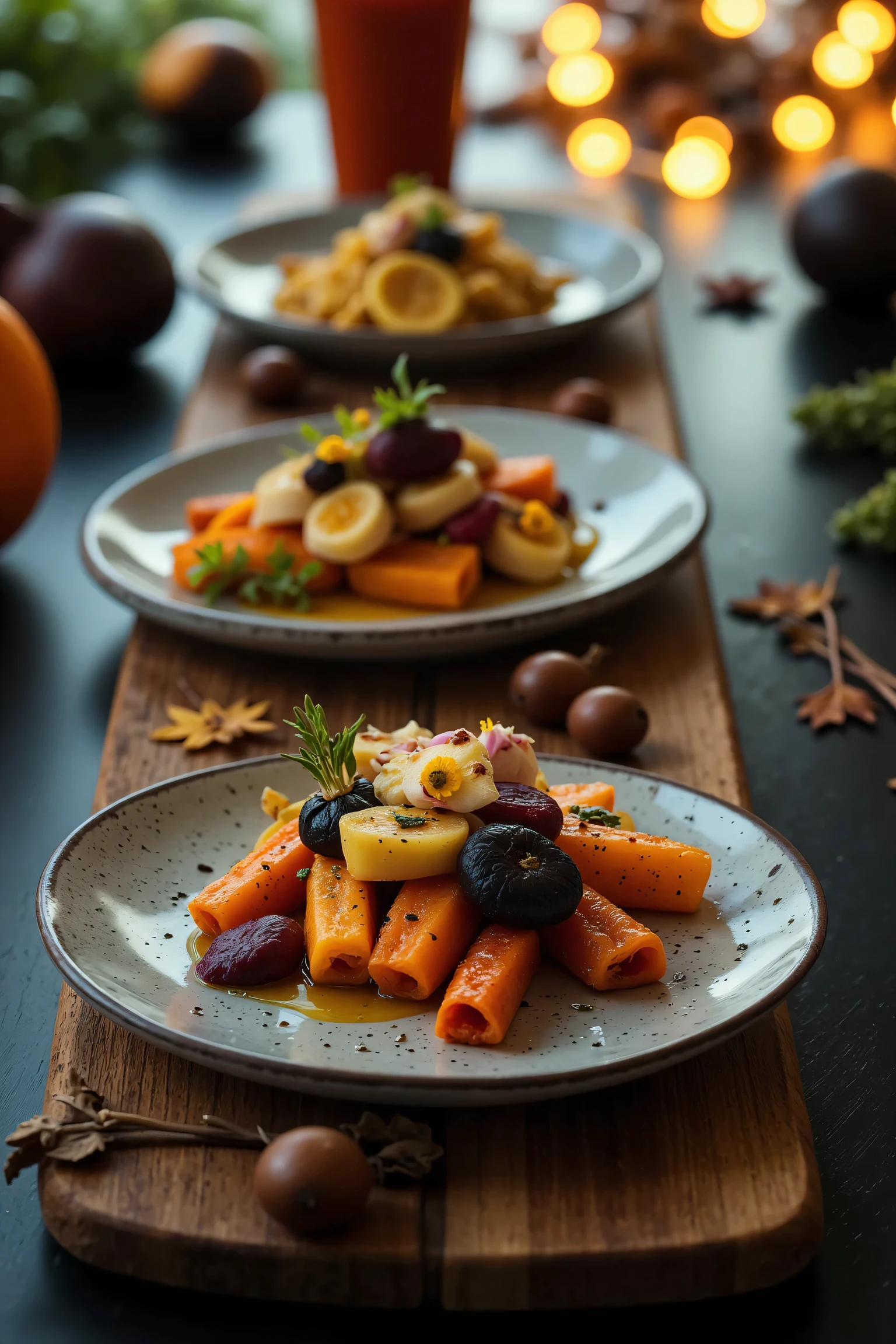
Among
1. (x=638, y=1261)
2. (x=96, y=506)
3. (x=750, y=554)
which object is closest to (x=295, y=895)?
(x=638, y=1261)

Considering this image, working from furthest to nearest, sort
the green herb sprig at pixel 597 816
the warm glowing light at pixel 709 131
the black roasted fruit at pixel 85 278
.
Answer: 1. the warm glowing light at pixel 709 131
2. the black roasted fruit at pixel 85 278
3. the green herb sprig at pixel 597 816

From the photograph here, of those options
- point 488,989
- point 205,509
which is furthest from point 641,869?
point 205,509

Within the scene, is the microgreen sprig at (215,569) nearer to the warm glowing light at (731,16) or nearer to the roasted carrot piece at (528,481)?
the roasted carrot piece at (528,481)

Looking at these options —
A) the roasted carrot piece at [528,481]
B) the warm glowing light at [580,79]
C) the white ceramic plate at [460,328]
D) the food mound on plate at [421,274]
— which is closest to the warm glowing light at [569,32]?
the warm glowing light at [580,79]

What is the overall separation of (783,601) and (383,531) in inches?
18.7

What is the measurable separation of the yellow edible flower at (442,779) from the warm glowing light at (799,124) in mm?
2808

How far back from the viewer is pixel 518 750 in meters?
1.05

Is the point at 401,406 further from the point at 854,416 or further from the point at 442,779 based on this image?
the point at 854,416

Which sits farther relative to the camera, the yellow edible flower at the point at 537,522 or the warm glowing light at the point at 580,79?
the warm glowing light at the point at 580,79

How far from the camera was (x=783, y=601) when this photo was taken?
1665 millimetres

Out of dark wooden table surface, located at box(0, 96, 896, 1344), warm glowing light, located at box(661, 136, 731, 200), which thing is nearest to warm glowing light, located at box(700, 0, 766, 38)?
warm glowing light, located at box(661, 136, 731, 200)

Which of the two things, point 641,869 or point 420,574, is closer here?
point 641,869

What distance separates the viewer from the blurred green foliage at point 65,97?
3076mm

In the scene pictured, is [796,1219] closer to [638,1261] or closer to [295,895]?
[638,1261]
